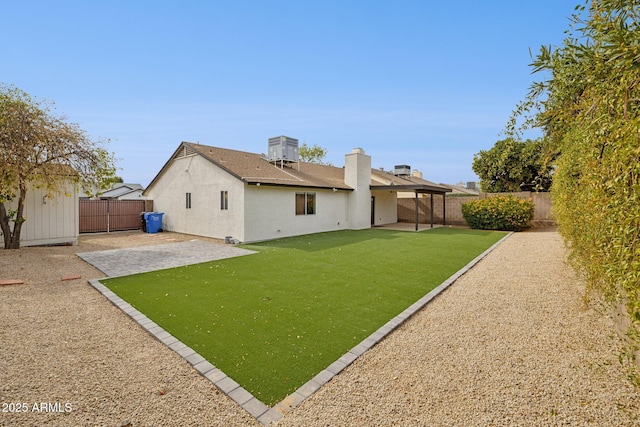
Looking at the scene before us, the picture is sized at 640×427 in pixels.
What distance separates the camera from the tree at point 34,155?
915cm

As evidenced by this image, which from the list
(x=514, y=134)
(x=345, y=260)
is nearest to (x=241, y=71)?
(x=345, y=260)

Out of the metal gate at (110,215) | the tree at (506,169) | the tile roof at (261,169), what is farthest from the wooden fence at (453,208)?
the metal gate at (110,215)

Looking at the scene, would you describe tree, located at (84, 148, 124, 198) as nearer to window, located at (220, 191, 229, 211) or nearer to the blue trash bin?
window, located at (220, 191, 229, 211)

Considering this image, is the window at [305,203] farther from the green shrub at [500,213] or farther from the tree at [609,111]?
the tree at [609,111]

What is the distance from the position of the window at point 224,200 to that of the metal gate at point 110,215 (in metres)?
7.59

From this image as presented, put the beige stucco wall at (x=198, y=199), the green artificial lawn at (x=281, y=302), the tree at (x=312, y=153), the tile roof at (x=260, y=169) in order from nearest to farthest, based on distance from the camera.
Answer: the green artificial lawn at (x=281, y=302) → the beige stucco wall at (x=198, y=199) → the tile roof at (x=260, y=169) → the tree at (x=312, y=153)

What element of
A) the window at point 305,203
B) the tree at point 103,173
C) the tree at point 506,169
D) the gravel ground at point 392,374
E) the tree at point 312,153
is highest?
the tree at point 312,153

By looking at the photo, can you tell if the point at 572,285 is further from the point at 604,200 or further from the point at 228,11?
the point at 228,11

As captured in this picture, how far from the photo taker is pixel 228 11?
31.4ft

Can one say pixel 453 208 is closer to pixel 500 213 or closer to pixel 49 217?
pixel 500 213

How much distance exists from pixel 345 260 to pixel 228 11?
8.76m

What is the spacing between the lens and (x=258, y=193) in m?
13.6

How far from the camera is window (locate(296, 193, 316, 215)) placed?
15.8m

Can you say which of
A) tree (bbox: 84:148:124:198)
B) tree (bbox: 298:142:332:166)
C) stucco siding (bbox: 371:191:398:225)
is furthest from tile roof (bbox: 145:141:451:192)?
tree (bbox: 298:142:332:166)
